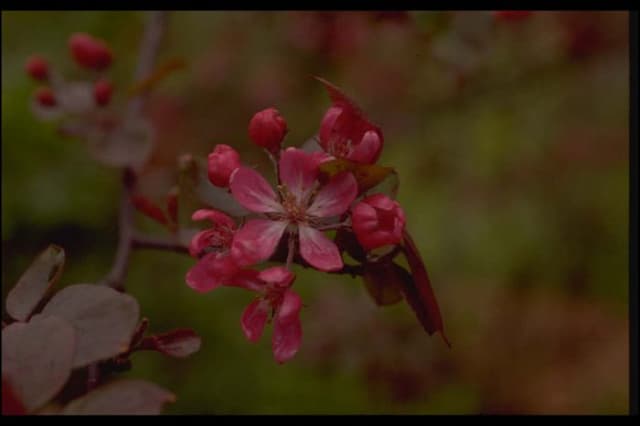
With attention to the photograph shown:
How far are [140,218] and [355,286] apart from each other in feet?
2.06

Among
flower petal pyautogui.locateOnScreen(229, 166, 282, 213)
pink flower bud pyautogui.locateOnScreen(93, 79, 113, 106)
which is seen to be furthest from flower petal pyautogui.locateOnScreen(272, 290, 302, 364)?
pink flower bud pyautogui.locateOnScreen(93, 79, 113, 106)

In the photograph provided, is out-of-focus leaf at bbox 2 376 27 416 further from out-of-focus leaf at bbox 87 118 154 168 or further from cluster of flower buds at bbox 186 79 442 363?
out-of-focus leaf at bbox 87 118 154 168

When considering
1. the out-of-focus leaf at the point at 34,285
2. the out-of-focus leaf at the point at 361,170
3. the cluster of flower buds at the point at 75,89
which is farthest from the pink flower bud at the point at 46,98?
the out-of-focus leaf at the point at 361,170

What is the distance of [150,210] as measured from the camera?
1094 millimetres

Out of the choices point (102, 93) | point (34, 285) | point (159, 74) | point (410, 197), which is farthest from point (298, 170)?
point (410, 197)

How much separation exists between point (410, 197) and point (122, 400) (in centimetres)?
189

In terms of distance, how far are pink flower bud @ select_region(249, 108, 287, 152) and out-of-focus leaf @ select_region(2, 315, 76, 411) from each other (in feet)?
0.92

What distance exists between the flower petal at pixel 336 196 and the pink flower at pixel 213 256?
0.31 feet

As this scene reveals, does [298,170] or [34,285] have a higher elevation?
[298,170]

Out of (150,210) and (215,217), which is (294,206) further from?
(150,210)

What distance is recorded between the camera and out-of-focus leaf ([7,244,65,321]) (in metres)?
0.74

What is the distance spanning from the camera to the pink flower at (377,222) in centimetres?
73

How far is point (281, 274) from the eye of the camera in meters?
0.72

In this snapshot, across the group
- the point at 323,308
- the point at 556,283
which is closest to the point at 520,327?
the point at 556,283
